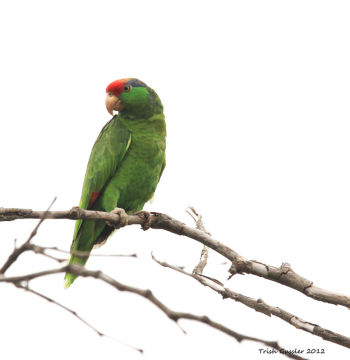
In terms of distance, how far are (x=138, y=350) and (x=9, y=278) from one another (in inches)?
15.8

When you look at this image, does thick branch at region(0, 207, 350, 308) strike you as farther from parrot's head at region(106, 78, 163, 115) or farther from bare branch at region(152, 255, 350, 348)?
parrot's head at region(106, 78, 163, 115)

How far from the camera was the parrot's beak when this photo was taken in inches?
232

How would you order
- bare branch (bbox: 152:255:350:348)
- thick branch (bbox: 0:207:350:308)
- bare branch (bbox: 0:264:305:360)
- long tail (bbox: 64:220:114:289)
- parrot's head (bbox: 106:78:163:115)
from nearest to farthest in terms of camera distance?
bare branch (bbox: 0:264:305:360)
bare branch (bbox: 152:255:350:348)
thick branch (bbox: 0:207:350:308)
long tail (bbox: 64:220:114:289)
parrot's head (bbox: 106:78:163:115)

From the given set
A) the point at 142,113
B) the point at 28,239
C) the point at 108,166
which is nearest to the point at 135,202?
the point at 108,166

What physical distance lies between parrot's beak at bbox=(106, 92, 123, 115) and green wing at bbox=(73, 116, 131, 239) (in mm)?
300

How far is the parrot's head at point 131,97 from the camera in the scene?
5.84 metres

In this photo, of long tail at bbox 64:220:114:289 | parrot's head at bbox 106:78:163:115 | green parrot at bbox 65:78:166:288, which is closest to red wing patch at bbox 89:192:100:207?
green parrot at bbox 65:78:166:288

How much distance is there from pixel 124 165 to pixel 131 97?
35.6 inches

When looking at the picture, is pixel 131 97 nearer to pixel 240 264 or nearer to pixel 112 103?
pixel 112 103

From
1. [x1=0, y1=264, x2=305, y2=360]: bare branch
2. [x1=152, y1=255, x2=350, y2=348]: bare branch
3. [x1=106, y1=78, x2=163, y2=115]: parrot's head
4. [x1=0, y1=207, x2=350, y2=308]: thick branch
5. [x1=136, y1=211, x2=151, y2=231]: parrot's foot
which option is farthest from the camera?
[x1=106, y1=78, x2=163, y2=115]: parrot's head

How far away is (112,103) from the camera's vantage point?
596cm

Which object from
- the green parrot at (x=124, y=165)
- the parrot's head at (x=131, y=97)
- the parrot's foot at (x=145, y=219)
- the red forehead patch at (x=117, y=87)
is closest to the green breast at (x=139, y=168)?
the green parrot at (x=124, y=165)

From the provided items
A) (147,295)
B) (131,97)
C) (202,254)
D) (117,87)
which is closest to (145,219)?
(202,254)

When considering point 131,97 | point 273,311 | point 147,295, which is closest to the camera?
point 147,295
